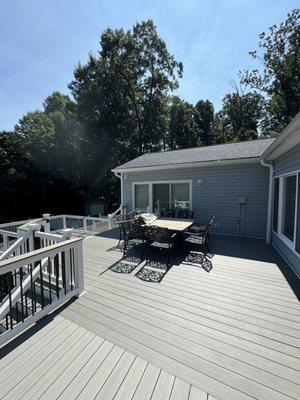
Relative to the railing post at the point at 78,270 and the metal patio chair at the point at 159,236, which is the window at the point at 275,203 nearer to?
the metal patio chair at the point at 159,236

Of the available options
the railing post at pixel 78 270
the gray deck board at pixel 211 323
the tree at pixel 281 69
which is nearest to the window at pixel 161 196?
the gray deck board at pixel 211 323

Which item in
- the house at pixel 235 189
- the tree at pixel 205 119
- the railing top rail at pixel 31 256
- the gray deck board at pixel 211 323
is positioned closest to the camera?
the gray deck board at pixel 211 323

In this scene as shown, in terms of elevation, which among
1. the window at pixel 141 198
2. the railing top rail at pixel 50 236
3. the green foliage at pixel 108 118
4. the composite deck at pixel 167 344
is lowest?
the composite deck at pixel 167 344

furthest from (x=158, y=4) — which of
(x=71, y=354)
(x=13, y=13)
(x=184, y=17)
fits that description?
(x=71, y=354)

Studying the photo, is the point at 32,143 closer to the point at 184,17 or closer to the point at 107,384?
the point at 184,17

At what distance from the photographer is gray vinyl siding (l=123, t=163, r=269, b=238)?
651 cm

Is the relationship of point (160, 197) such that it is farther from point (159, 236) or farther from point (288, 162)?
point (288, 162)

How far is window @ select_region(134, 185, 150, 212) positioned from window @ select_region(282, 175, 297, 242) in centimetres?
477

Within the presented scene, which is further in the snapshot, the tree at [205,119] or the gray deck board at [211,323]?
the tree at [205,119]

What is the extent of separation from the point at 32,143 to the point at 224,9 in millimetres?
14255

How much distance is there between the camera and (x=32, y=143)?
1573 cm

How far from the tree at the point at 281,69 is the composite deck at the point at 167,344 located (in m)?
17.9

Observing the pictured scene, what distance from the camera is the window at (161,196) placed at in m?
7.80

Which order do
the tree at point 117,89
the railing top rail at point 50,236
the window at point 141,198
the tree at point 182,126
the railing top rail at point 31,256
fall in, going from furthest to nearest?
the tree at point 182,126, the tree at point 117,89, the window at point 141,198, the railing top rail at point 50,236, the railing top rail at point 31,256
